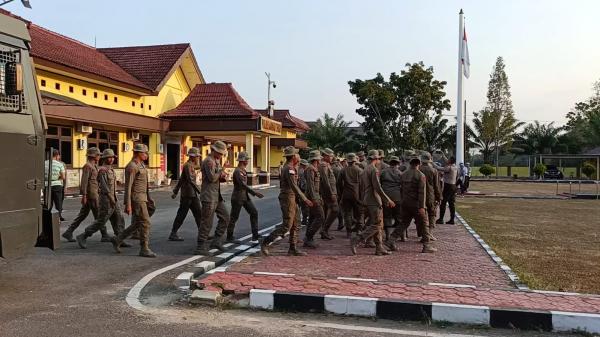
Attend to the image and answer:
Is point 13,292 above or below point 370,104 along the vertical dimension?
below

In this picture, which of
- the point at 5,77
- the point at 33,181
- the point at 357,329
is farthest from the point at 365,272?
the point at 5,77

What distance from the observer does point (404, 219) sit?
905 centimetres

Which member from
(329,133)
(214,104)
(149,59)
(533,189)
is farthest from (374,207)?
(329,133)

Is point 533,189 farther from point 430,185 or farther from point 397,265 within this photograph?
point 397,265

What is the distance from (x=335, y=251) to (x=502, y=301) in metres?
3.71

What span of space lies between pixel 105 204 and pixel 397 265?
497 centimetres

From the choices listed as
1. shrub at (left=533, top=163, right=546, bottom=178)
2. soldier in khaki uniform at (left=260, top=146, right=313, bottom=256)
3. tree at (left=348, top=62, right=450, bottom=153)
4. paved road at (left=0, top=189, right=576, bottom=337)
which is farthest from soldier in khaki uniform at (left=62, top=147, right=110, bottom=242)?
shrub at (left=533, top=163, right=546, bottom=178)

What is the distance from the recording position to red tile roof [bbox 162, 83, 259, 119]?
27578mm

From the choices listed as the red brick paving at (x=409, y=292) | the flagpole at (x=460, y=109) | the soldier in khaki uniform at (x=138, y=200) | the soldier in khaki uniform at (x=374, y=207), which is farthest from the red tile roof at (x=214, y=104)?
the red brick paving at (x=409, y=292)

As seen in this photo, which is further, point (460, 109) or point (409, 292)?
point (460, 109)

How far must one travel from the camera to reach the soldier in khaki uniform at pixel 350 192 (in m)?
10.3

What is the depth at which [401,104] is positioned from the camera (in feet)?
112

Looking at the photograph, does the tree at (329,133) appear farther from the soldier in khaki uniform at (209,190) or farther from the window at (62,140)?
the soldier in khaki uniform at (209,190)

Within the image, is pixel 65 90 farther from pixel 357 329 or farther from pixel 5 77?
pixel 357 329
